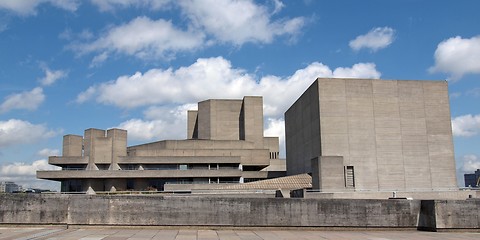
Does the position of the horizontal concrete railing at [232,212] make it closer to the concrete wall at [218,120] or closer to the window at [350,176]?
the window at [350,176]

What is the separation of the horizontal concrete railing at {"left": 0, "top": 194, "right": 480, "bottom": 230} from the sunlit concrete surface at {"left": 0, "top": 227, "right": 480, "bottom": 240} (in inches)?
20.6

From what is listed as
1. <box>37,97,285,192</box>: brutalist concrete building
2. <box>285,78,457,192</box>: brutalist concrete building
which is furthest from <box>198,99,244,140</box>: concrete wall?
<box>285,78,457,192</box>: brutalist concrete building

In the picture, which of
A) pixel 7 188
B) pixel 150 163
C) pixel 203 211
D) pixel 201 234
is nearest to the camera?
pixel 201 234

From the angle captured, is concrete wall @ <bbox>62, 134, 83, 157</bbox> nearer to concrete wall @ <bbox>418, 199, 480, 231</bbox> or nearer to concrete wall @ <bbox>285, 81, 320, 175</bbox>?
concrete wall @ <bbox>285, 81, 320, 175</bbox>

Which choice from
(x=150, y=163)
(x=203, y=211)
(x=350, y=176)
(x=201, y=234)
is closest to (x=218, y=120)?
(x=150, y=163)

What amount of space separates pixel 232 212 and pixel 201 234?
101 inches

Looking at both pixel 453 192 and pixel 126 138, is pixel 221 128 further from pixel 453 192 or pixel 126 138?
pixel 453 192

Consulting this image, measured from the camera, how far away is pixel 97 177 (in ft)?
277

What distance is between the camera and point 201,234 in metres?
19.9

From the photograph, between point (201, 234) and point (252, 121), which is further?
point (252, 121)

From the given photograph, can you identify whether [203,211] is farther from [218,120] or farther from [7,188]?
[218,120]

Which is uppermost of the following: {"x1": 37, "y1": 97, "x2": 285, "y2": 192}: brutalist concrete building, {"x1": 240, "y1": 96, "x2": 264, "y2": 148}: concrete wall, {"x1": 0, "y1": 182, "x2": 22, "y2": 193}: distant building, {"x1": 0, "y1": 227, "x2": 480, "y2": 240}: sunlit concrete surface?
{"x1": 240, "y1": 96, "x2": 264, "y2": 148}: concrete wall

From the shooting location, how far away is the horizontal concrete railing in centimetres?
2152

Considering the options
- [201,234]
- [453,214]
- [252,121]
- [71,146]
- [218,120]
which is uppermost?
[218,120]
